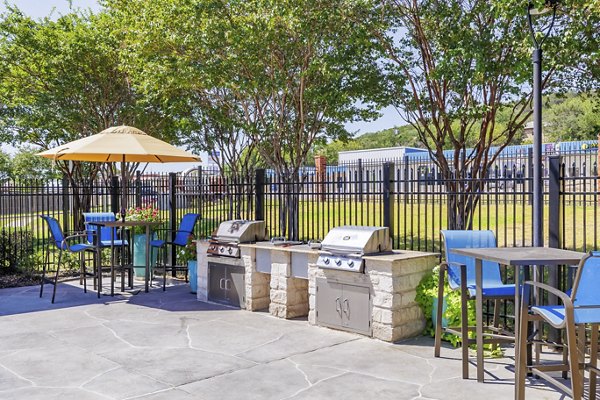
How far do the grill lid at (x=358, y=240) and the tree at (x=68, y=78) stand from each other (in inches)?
345

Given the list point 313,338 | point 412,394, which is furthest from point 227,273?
point 412,394

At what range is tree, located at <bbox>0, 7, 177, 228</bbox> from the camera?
1402 cm

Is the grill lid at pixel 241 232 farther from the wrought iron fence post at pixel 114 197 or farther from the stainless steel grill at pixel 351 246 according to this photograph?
the wrought iron fence post at pixel 114 197

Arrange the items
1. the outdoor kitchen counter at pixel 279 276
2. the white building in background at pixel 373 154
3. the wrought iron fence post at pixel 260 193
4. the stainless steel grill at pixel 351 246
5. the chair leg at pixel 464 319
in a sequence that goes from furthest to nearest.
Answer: the white building in background at pixel 373 154
the wrought iron fence post at pixel 260 193
the outdoor kitchen counter at pixel 279 276
the stainless steel grill at pixel 351 246
the chair leg at pixel 464 319

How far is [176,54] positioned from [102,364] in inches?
304

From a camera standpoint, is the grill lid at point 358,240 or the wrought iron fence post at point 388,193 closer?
the grill lid at point 358,240

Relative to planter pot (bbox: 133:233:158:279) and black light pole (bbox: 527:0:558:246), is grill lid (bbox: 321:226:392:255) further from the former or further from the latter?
planter pot (bbox: 133:233:158:279)

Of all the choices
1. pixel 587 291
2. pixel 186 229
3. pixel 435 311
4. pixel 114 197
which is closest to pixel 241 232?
pixel 186 229

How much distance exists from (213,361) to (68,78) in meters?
11.2

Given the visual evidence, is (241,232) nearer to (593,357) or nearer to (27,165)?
(593,357)

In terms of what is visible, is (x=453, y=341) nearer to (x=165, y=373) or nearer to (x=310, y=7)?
(x=165, y=373)

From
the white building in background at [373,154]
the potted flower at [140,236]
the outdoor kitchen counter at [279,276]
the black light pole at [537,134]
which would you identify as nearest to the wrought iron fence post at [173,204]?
the potted flower at [140,236]

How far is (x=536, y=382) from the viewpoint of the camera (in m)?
4.70

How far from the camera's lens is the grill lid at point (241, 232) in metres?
7.75
